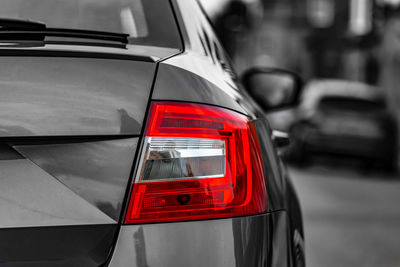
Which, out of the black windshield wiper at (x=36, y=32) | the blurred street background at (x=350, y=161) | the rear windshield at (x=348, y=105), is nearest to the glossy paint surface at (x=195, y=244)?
the black windshield wiper at (x=36, y=32)

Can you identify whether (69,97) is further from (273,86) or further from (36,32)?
(273,86)

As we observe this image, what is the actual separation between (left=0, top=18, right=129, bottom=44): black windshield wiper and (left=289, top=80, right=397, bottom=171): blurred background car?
1220cm

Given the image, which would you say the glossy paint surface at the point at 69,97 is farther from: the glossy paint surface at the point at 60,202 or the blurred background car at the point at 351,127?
the blurred background car at the point at 351,127

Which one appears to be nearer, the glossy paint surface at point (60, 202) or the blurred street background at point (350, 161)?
the glossy paint surface at point (60, 202)

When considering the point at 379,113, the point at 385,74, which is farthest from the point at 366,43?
the point at 379,113

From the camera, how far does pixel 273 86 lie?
329cm

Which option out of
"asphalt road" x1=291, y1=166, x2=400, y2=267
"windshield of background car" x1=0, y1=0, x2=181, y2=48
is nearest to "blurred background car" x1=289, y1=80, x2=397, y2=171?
"asphalt road" x1=291, y1=166, x2=400, y2=267

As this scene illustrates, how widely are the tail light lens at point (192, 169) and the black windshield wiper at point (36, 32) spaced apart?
1.15 feet

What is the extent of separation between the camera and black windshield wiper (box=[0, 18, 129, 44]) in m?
1.88

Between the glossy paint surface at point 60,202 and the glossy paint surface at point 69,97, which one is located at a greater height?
the glossy paint surface at point 69,97

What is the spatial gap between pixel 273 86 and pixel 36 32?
1.57m

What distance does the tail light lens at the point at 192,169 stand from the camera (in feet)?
5.56

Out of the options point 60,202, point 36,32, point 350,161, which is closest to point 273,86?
point 36,32

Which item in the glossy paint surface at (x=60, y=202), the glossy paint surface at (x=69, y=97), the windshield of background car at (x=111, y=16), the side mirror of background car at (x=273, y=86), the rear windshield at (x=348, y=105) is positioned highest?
the windshield of background car at (x=111, y=16)
